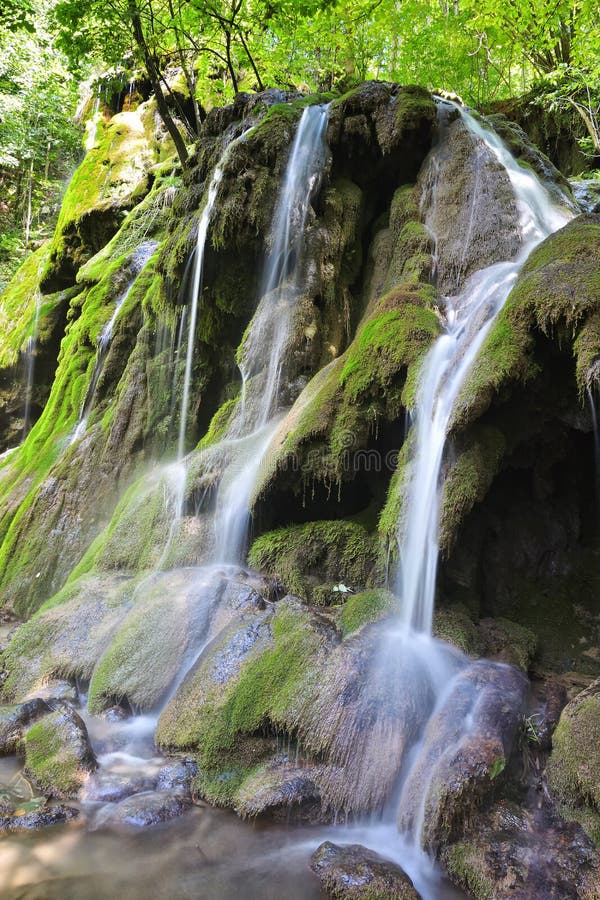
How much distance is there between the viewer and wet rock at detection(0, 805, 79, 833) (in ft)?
11.5

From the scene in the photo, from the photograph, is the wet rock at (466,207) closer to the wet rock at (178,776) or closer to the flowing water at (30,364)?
the wet rock at (178,776)

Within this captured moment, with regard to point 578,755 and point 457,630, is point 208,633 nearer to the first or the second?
point 457,630

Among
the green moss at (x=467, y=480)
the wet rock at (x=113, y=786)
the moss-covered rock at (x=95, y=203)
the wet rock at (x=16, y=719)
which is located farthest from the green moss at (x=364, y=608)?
the moss-covered rock at (x=95, y=203)

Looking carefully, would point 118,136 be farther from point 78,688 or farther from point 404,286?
point 78,688

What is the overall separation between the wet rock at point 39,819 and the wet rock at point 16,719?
102 centimetres

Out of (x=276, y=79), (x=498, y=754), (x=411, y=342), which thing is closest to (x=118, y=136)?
(x=276, y=79)

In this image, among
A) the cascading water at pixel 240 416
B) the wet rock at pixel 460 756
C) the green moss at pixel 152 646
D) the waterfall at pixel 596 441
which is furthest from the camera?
the green moss at pixel 152 646

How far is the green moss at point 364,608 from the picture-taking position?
4.72 m

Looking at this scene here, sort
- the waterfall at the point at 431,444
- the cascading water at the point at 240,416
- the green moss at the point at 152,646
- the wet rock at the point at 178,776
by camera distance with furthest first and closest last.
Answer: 1. the green moss at the point at 152,646
2. the cascading water at the point at 240,416
3. the waterfall at the point at 431,444
4. the wet rock at the point at 178,776

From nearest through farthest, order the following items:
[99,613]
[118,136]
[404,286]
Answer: [99,613], [404,286], [118,136]

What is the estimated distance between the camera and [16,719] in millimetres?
4707

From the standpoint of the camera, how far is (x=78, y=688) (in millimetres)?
5562

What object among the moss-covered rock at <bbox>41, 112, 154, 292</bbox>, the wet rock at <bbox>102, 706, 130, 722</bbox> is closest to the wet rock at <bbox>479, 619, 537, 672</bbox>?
the wet rock at <bbox>102, 706, 130, 722</bbox>

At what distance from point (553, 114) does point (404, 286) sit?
33.5 ft
